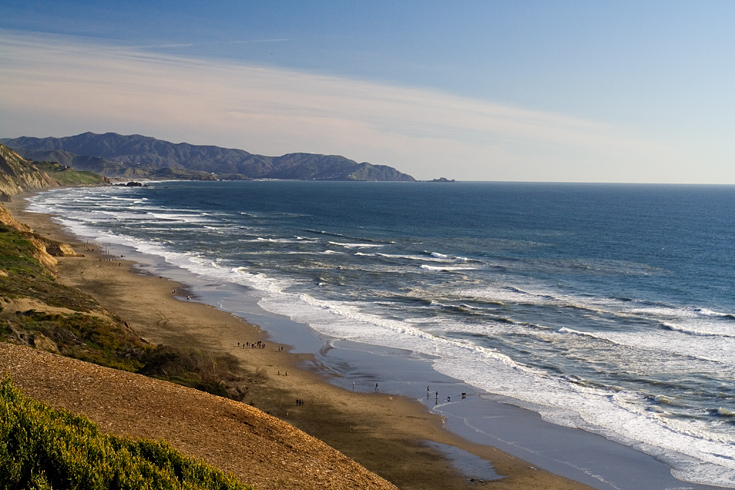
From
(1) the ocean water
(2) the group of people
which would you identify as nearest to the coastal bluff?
(1) the ocean water

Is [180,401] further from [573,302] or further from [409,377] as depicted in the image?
[573,302]

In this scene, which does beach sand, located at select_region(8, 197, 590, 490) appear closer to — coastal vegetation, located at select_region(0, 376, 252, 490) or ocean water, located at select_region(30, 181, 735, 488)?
coastal vegetation, located at select_region(0, 376, 252, 490)

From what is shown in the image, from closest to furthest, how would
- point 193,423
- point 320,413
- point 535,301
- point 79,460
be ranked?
point 79,460 → point 193,423 → point 320,413 → point 535,301

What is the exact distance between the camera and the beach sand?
2559 centimetres

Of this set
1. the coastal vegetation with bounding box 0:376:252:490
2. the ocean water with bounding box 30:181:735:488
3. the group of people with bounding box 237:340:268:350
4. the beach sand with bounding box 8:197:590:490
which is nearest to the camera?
the coastal vegetation with bounding box 0:376:252:490

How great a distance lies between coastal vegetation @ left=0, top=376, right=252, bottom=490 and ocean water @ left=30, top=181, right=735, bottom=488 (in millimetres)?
22327

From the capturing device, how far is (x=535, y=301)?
58.1 metres

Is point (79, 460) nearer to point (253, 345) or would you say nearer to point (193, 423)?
point (193, 423)

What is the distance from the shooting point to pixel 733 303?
192 ft

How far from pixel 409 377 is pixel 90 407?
74.9 feet

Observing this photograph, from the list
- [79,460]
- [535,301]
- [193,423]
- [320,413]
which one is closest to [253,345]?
[320,413]

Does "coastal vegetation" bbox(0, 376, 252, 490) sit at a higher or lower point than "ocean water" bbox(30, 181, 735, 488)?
higher

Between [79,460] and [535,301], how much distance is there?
50.4m

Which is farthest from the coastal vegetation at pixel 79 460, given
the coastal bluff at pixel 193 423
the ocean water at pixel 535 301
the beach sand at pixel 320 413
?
the ocean water at pixel 535 301
